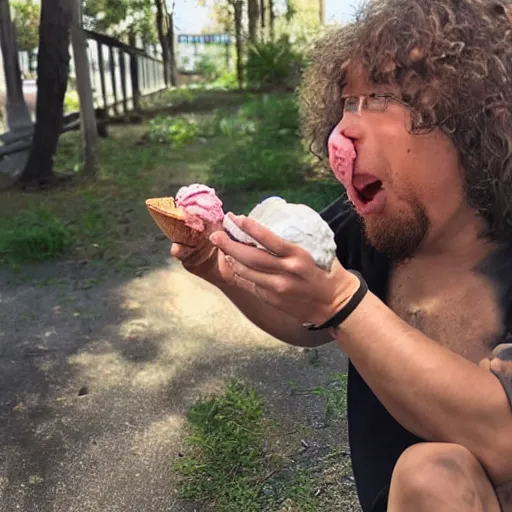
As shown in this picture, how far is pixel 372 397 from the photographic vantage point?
4.72ft

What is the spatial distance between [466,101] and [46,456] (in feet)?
5.54

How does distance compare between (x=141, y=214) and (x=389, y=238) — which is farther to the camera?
(x=141, y=214)

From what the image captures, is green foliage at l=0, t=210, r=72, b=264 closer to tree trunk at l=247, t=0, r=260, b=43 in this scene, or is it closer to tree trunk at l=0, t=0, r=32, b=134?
tree trunk at l=0, t=0, r=32, b=134

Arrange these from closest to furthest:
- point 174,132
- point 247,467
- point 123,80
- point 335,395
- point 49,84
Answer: point 247,467 → point 335,395 → point 49,84 → point 174,132 → point 123,80

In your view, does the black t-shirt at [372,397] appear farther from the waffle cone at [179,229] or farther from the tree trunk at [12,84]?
the tree trunk at [12,84]

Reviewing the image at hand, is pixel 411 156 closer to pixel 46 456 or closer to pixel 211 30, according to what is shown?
pixel 46 456

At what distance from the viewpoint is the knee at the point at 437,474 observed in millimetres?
1070

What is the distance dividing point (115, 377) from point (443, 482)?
188 centimetres

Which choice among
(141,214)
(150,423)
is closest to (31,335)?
(150,423)

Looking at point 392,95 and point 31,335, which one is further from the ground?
point 392,95

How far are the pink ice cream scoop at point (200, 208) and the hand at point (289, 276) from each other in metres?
0.31

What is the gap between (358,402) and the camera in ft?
4.86

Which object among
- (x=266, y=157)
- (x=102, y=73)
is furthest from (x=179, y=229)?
(x=102, y=73)

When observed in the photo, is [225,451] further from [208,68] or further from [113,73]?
[208,68]
